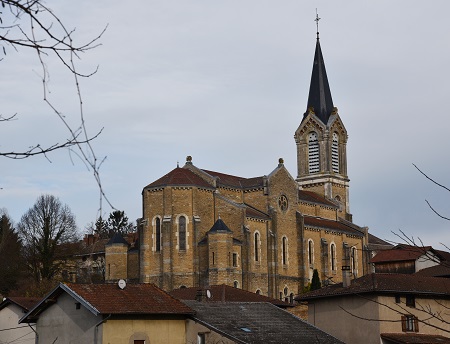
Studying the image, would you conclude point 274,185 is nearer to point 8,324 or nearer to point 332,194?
point 332,194

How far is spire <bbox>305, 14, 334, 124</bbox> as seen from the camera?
327ft

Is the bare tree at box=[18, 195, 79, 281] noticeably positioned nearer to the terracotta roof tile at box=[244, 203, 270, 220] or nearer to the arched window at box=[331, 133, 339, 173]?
the terracotta roof tile at box=[244, 203, 270, 220]

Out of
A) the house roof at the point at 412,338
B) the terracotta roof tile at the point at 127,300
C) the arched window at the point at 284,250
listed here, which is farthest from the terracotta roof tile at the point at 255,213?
the terracotta roof tile at the point at 127,300

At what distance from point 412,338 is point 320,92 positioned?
6684 cm

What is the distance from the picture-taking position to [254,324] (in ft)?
105

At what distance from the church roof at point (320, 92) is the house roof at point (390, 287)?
197 ft

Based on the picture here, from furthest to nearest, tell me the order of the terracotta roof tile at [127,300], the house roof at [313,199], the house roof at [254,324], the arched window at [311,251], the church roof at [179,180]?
1. the house roof at [313,199]
2. the arched window at [311,251]
3. the church roof at [179,180]
4. the house roof at [254,324]
5. the terracotta roof tile at [127,300]

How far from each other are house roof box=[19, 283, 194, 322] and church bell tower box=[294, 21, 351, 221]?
63263 mm

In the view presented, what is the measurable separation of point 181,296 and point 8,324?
10509 mm

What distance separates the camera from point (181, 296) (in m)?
47.4

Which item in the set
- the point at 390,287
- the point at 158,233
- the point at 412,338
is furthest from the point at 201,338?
the point at 158,233

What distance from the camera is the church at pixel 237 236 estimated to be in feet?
222

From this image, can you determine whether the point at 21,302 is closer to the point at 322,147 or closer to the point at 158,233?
the point at 158,233

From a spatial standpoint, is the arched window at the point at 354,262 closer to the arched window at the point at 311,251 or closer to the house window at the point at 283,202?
the arched window at the point at 311,251
